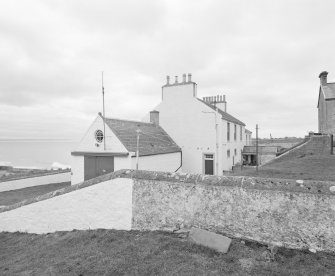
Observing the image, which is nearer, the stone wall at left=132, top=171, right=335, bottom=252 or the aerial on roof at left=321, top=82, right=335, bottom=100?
the stone wall at left=132, top=171, right=335, bottom=252

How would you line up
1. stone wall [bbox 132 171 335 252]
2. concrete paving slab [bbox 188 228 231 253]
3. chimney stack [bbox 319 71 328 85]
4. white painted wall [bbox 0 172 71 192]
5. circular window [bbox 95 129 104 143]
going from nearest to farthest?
1. stone wall [bbox 132 171 335 252]
2. concrete paving slab [bbox 188 228 231 253]
3. circular window [bbox 95 129 104 143]
4. white painted wall [bbox 0 172 71 192]
5. chimney stack [bbox 319 71 328 85]

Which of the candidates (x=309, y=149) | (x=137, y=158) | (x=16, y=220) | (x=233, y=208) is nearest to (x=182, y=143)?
(x=137, y=158)

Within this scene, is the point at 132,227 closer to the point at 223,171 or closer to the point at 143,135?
the point at 143,135

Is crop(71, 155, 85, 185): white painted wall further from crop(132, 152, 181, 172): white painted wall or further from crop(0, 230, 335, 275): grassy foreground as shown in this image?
crop(0, 230, 335, 275): grassy foreground

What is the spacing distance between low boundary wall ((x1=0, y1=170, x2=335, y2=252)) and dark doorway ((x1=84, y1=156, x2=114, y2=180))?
929 cm

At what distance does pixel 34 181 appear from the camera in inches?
933

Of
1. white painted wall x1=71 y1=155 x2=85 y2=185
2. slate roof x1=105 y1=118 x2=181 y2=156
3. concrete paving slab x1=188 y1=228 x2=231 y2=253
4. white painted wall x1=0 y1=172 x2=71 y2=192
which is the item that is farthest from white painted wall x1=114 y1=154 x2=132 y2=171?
concrete paving slab x1=188 y1=228 x2=231 y2=253

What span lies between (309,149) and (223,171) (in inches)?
290

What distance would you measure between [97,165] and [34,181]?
9624 mm

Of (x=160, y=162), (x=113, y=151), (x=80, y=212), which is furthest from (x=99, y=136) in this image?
(x=80, y=212)

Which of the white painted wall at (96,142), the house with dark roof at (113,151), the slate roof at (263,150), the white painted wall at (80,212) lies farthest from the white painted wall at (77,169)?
the slate roof at (263,150)

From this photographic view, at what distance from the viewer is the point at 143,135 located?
20250 millimetres

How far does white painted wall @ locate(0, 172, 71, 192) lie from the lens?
21.4 m

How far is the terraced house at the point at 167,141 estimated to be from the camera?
17781mm
